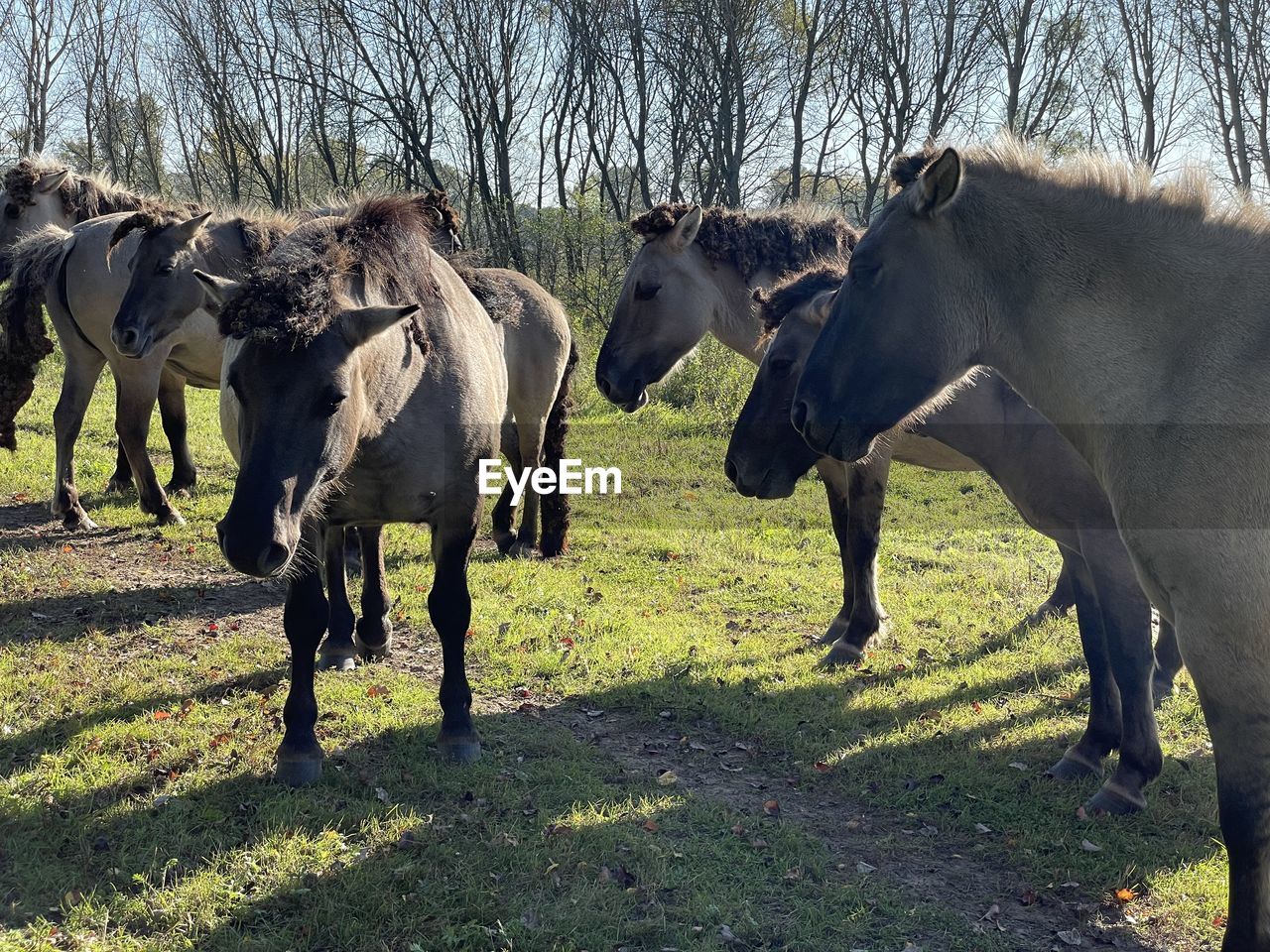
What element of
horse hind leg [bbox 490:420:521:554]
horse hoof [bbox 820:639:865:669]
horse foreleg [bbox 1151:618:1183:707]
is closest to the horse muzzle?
horse hind leg [bbox 490:420:521:554]

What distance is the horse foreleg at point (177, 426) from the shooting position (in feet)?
31.1

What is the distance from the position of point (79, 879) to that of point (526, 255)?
866 inches

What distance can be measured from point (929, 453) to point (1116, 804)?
8.09 feet

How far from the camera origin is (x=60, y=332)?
8.64 metres

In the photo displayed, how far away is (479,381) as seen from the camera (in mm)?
4965

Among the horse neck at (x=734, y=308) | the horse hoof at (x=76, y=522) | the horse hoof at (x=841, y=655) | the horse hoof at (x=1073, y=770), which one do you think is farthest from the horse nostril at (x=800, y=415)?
the horse hoof at (x=76, y=522)

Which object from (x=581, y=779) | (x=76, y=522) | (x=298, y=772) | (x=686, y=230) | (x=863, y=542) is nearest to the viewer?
(x=298, y=772)

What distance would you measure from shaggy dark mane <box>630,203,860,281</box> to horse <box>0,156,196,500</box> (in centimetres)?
442

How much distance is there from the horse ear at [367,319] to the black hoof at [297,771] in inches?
75.1

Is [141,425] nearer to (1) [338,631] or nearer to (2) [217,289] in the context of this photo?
(1) [338,631]

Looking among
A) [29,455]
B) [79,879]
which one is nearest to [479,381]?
[79,879]

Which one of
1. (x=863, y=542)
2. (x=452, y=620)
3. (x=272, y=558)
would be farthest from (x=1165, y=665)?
(x=272, y=558)

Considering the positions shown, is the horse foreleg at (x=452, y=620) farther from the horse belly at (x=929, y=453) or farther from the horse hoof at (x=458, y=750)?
the horse belly at (x=929, y=453)

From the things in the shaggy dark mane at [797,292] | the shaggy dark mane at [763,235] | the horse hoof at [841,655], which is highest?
the shaggy dark mane at [763,235]
